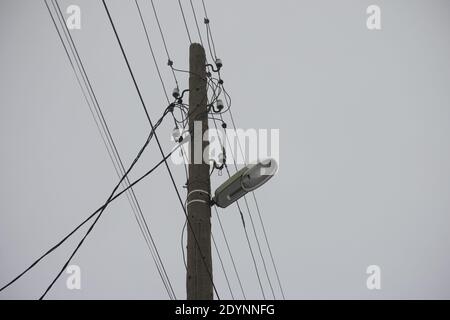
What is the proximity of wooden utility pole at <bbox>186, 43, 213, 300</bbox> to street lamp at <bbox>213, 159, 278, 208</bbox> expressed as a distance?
0.49 feet

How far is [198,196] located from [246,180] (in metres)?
0.46

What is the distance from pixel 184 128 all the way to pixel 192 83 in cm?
46

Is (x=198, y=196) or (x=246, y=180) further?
(x=198, y=196)

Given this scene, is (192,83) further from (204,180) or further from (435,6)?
(435,6)

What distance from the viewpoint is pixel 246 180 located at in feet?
12.4

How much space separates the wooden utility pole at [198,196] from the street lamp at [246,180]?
0.15 metres

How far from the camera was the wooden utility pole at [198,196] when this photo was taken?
357 cm

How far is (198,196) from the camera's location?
393cm

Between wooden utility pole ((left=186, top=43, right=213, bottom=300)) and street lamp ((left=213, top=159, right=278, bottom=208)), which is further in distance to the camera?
street lamp ((left=213, top=159, right=278, bottom=208))

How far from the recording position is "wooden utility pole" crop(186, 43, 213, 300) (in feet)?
11.7

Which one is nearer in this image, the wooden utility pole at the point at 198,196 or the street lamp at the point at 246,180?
the wooden utility pole at the point at 198,196

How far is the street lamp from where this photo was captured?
374 centimetres
